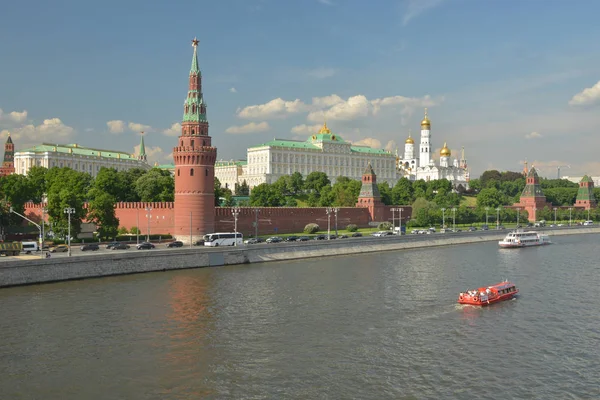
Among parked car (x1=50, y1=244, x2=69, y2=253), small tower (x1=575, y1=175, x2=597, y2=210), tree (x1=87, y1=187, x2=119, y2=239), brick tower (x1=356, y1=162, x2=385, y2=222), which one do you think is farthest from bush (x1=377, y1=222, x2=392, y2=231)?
small tower (x1=575, y1=175, x2=597, y2=210)

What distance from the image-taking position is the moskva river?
21.2 meters

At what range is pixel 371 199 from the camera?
90.4 meters

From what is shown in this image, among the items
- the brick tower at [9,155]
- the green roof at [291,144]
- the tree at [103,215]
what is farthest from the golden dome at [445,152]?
the tree at [103,215]

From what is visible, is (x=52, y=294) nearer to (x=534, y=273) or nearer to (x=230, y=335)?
(x=230, y=335)

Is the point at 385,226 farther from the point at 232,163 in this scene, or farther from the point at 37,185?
the point at 232,163

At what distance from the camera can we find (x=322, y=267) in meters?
49.8


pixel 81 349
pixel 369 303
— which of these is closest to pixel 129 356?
pixel 81 349

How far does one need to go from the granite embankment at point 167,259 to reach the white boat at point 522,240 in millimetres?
10608

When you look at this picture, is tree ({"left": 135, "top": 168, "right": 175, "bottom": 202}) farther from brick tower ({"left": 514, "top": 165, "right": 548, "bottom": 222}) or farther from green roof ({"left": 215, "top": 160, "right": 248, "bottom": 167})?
green roof ({"left": 215, "top": 160, "right": 248, "bottom": 167})

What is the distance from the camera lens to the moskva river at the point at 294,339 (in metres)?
21.2

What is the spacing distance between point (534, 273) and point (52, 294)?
33910mm

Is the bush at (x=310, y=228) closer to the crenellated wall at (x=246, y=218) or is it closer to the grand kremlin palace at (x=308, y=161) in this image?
the crenellated wall at (x=246, y=218)

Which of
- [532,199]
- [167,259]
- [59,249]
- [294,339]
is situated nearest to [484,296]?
[294,339]

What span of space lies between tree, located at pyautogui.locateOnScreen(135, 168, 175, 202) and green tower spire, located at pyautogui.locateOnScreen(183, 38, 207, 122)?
1267 cm
